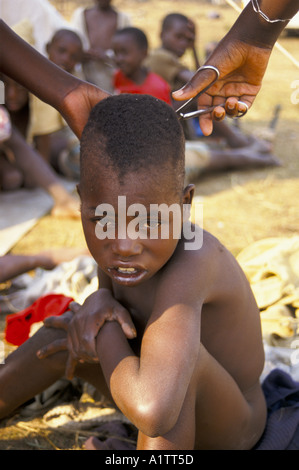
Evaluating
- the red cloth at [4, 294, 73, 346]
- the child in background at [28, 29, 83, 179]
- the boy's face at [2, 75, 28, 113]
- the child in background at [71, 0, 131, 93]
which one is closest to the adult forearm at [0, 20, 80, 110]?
the red cloth at [4, 294, 73, 346]

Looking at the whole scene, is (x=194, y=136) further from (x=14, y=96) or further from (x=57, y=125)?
(x=14, y=96)

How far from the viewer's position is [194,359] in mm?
1282

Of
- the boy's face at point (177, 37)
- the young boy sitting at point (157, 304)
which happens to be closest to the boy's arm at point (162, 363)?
the young boy sitting at point (157, 304)

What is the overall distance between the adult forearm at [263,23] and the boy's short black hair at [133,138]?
0.48 metres

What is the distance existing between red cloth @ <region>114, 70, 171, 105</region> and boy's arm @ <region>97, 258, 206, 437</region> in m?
3.18

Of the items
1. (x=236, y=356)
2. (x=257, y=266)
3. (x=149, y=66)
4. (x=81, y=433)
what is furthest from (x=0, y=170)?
(x=236, y=356)

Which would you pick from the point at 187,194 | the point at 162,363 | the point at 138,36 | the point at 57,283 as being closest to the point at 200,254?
the point at 187,194

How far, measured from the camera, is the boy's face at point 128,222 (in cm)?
129

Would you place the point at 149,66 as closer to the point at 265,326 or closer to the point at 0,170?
the point at 0,170

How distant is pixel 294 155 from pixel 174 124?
4126 mm

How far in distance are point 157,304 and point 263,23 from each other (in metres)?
0.89

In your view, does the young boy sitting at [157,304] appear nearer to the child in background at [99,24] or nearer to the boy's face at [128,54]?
the boy's face at [128,54]

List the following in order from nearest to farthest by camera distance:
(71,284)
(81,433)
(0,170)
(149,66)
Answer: (81,433) → (71,284) → (0,170) → (149,66)

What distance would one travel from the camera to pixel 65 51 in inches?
172
